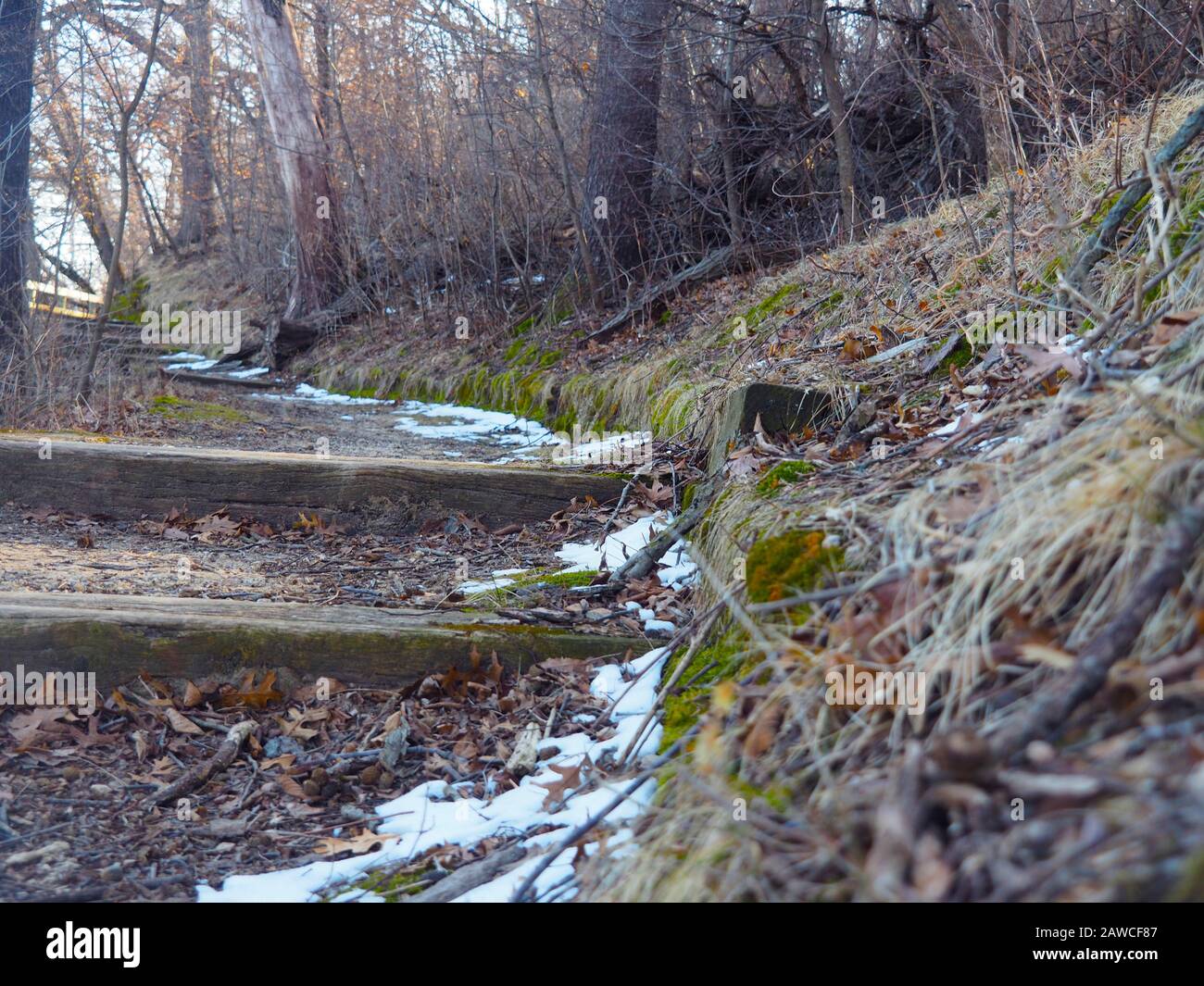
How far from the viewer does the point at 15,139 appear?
7539 millimetres

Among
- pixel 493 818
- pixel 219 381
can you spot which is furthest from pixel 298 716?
pixel 219 381

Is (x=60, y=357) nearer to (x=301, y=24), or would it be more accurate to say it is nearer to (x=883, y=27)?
(x=883, y=27)

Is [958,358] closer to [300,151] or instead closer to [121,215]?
[121,215]

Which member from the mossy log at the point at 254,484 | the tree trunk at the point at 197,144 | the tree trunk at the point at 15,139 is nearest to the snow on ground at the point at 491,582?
the mossy log at the point at 254,484

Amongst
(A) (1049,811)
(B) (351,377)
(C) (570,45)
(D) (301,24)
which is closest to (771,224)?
(C) (570,45)

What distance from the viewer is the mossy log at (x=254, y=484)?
4340 millimetres

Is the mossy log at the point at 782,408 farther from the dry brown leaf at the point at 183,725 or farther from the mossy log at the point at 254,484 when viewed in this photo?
the dry brown leaf at the point at 183,725

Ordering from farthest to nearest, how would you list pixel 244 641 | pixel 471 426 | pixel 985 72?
1. pixel 471 426
2. pixel 985 72
3. pixel 244 641

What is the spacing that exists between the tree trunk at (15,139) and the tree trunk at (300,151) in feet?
15.5

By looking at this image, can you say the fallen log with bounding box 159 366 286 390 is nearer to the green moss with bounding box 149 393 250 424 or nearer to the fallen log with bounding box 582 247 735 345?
the green moss with bounding box 149 393 250 424

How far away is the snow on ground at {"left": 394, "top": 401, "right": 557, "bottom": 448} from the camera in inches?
274

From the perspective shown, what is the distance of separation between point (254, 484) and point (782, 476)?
8.76 ft

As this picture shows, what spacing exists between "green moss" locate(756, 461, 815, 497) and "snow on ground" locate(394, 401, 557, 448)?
3.53m

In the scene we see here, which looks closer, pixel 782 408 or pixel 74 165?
pixel 782 408
